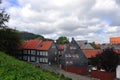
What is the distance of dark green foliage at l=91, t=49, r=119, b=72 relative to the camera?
49.8 meters

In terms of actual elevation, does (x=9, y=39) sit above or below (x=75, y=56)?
above

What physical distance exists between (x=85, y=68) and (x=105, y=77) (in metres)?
13.9

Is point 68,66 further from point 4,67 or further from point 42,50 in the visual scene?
point 4,67

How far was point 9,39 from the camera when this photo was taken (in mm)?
65250

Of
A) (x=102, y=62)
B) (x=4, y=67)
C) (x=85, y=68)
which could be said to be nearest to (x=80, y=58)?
(x=85, y=68)

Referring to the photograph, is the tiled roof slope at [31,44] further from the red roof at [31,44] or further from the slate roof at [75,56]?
the slate roof at [75,56]

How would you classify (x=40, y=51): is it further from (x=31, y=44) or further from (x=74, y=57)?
(x=74, y=57)

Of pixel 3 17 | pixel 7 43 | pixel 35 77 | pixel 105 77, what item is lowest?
pixel 105 77

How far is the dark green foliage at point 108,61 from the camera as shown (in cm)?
4984

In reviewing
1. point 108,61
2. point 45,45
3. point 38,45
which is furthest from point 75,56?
point 38,45

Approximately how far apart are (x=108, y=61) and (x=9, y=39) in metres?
28.6

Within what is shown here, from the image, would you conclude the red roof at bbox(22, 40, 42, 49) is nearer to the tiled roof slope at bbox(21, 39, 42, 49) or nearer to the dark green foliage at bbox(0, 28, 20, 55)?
the tiled roof slope at bbox(21, 39, 42, 49)

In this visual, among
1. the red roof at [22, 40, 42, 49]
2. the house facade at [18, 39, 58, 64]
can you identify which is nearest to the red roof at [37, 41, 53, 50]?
the house facade at [18, 39, 58, 64]

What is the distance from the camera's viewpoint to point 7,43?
64.6 metres
